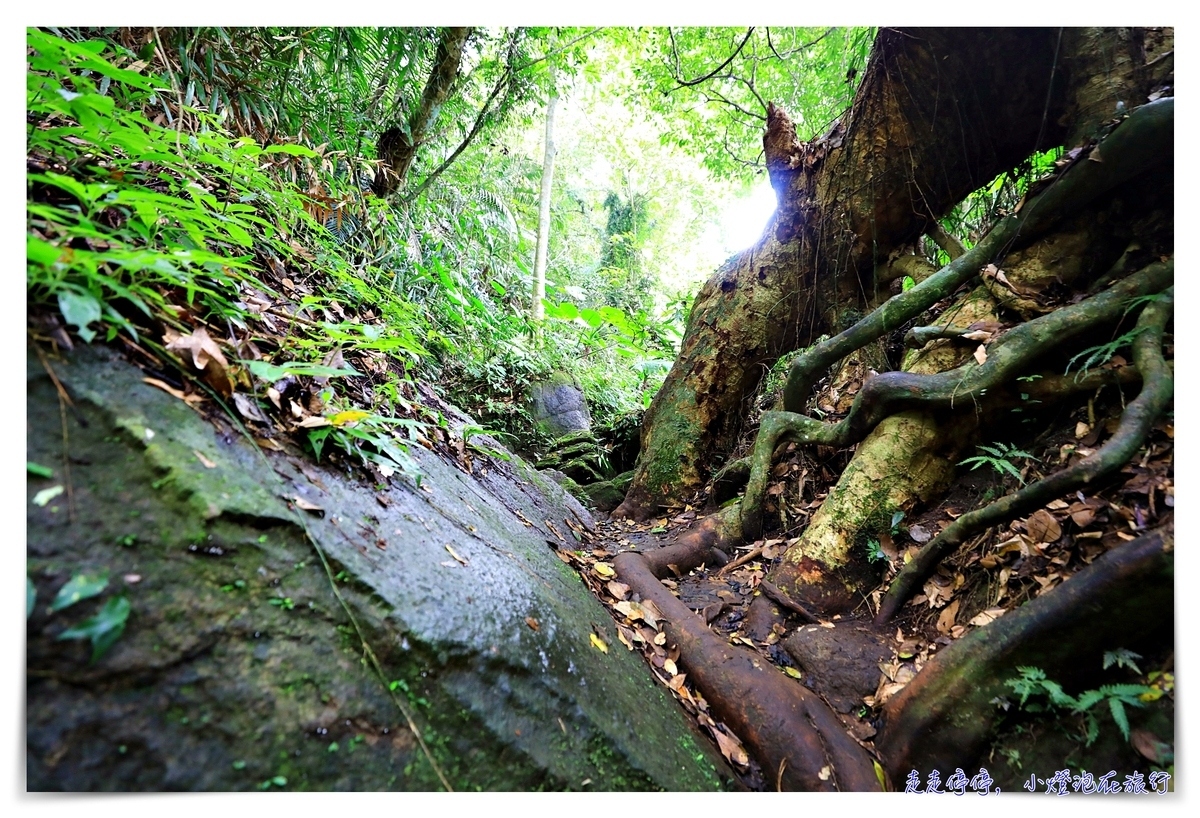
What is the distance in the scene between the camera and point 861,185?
12.0 feet

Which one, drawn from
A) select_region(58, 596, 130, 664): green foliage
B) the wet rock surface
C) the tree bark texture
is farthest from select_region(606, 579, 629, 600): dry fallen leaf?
the tree bark texture

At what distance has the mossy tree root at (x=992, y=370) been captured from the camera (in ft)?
7.05

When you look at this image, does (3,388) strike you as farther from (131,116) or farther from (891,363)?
(891,363)

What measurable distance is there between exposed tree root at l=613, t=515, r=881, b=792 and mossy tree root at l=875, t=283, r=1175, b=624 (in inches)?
25.0

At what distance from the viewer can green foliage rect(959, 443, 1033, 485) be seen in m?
2.16

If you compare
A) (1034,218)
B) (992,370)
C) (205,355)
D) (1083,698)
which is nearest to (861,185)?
(1034,218)

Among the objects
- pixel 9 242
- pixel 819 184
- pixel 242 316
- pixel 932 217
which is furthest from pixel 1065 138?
pixel 9 242

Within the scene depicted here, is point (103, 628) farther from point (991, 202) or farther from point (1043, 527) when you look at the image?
point (991, 202)

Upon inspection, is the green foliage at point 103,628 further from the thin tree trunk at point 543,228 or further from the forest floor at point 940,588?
the thin tree trunk at point 543,228

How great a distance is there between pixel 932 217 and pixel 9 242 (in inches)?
183

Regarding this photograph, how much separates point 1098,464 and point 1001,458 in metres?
0.58

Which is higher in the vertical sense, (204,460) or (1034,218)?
(1034,218)

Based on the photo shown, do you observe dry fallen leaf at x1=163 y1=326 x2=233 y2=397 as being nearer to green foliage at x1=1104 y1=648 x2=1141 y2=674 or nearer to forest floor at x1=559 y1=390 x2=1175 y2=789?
forest floor at x1=559 y1=390 x2=1175 y2=789

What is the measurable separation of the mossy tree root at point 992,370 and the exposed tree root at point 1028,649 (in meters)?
0.99
